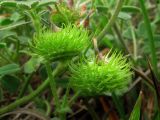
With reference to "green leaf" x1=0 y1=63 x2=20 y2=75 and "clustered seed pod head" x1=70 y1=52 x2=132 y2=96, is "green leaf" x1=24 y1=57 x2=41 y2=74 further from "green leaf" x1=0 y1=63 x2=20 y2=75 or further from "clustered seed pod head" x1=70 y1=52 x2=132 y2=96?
"clustered seed pod head" x1=70 y1=52 x2=132 y2=96

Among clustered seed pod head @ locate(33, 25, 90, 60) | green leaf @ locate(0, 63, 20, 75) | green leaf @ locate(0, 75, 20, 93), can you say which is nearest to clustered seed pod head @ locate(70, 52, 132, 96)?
clustered seed pod head @ locate(33, 25, 90, 60)

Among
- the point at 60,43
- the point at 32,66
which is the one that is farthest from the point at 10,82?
the point at 60,43

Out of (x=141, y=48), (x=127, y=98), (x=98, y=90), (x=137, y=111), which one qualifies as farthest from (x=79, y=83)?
(x=141, y=48)

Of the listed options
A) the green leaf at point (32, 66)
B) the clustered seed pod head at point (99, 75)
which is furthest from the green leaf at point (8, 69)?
the clustered seed pod head at point (99, 75)

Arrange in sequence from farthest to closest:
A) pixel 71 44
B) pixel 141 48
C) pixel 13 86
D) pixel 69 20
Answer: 1. pixel 141 48
2. pixel 13 86
3. pixel 69 20
4. pixel 71 44

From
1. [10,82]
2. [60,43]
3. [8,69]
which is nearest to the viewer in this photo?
[60,43]

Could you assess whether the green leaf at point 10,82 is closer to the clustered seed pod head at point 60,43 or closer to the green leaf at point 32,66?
the green leaf at point 32,66

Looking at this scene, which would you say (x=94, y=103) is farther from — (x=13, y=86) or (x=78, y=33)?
(x=78, y=33)

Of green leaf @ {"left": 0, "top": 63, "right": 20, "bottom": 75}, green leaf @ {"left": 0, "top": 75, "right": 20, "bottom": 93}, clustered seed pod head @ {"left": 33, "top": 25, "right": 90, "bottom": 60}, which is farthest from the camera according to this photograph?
green leaf @ {"left": 0, "top": 75, "right": 20, "bottom": 93}

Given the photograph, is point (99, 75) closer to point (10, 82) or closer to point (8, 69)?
point (8, 69)
